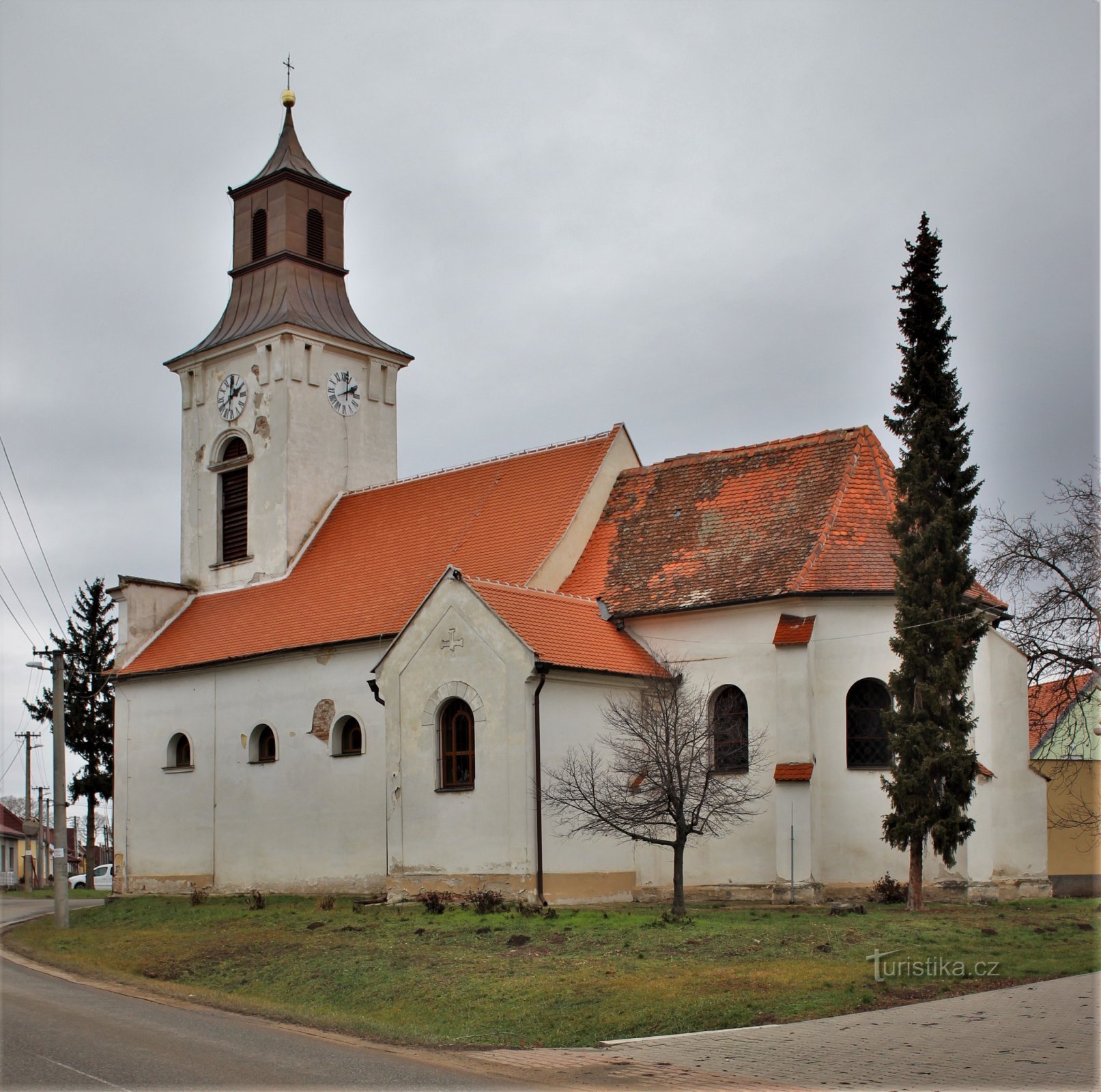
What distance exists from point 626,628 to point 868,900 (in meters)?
7.20

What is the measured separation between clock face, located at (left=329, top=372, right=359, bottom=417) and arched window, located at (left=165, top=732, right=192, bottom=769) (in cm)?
982

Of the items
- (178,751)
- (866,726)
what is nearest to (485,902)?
(866,726)

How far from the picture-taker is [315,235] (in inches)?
1545

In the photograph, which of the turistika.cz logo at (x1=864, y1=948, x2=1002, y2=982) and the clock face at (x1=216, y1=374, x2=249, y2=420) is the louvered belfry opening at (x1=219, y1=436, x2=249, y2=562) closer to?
the clock face at (x1=216, y1=374, x2=249, y2=420)

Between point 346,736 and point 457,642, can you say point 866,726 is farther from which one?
point 346,736

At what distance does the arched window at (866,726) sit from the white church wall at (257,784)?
33.0ft

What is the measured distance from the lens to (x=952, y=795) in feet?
72.7

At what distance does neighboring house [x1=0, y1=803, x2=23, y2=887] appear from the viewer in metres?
73.5

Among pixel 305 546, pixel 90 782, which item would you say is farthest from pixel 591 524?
pixel 90 782

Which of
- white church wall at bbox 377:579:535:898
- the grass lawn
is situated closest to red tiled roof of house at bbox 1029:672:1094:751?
the grass lawn

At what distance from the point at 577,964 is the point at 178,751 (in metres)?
21.2

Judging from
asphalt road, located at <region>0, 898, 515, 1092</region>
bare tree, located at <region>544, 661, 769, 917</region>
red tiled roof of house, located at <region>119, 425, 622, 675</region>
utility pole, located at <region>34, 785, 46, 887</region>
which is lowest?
utility pole, located at <region>34, 785, 46, 887</region>

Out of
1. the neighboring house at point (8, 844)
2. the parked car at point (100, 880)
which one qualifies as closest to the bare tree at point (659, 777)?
the parked car at point (100, 880)

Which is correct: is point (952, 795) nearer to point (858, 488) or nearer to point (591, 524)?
point (858, 488)
